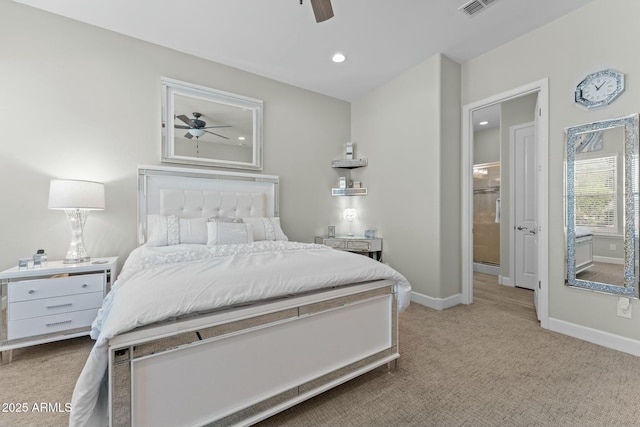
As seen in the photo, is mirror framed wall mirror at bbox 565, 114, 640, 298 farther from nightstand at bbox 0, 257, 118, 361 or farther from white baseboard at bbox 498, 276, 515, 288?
nightstand at bbox 0, 257, 118, 361

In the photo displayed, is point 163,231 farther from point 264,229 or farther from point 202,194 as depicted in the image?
point 264,229

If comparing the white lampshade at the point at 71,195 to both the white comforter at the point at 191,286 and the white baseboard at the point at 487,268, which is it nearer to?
the white comforter at the point at 191,286

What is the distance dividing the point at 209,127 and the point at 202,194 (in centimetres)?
87

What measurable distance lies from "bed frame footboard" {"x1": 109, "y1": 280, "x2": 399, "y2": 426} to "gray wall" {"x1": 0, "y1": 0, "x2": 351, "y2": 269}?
7.20 ft

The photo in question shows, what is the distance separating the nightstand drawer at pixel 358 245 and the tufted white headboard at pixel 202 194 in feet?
3.75

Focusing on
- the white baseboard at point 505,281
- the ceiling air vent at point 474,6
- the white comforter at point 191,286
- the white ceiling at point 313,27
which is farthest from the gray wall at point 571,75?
the white comforter at point 191,286

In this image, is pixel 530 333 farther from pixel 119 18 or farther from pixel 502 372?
pixel 119 18

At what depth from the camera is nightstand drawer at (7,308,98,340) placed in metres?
2.04

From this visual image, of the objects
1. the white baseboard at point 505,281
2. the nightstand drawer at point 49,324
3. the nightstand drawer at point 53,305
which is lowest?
the white baseboard at point 505,281

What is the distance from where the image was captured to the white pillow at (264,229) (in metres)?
3.17

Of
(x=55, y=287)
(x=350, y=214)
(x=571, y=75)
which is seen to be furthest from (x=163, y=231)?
(x=571, y=75)

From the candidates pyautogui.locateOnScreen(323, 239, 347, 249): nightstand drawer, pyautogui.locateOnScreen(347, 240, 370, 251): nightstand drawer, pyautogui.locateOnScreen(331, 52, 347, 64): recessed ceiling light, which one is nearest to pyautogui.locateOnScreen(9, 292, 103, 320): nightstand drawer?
pyautogui.locateOnScreen(323, 239, 347, 249): nightstand drawer

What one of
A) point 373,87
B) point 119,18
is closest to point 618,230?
point 373,87

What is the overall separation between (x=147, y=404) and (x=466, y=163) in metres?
3.76
